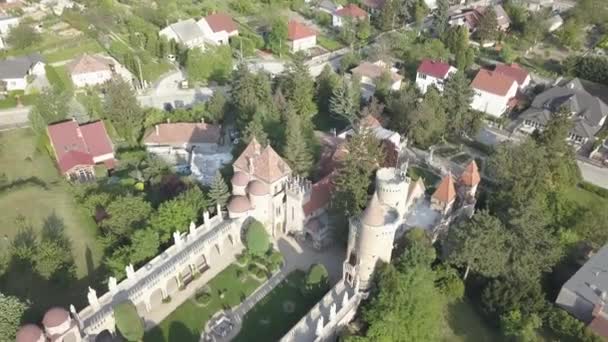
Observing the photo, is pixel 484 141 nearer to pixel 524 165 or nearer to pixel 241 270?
pixel 524 165

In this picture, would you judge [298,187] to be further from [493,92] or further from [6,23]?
[6,23]

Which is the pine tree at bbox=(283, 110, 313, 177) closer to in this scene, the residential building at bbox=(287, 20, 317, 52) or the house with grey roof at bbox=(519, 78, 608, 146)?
the house with grey roof at bbox=(519, 78, 608, 146)

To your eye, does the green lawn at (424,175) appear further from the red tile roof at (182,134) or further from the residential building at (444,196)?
the red tile roof at (182,134)

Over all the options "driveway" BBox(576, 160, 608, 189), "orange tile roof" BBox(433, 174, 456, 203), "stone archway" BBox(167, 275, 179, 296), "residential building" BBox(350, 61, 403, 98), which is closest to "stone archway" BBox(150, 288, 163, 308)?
"stone archway" BBox(167, 275, 179, 296)

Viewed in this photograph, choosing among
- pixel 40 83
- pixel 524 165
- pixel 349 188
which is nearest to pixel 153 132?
pixel 40 83

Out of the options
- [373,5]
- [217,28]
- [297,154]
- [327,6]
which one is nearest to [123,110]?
[297,154]
